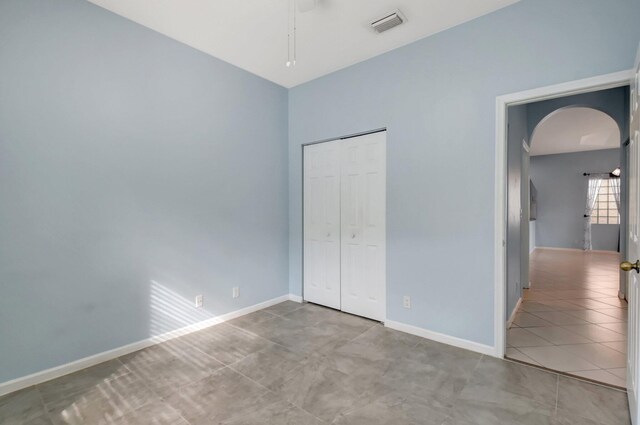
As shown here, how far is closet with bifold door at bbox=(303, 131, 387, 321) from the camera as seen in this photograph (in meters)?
3.36

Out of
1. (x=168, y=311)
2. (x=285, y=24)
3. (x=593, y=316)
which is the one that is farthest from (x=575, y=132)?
(x=168, y=311)

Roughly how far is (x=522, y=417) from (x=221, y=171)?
3327 mm

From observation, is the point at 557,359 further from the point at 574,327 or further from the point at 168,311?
the point at 168,311

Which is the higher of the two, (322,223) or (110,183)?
(110,183)

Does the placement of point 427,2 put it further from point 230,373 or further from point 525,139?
point 230,373

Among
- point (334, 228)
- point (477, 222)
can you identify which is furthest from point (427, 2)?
point (334, 228)

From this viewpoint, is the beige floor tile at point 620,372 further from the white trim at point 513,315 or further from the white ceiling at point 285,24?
the white ceiling at point 285,24

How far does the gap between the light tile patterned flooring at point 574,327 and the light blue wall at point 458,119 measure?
0.58 m

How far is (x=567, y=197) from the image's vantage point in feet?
30.0

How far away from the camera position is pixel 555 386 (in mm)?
2117

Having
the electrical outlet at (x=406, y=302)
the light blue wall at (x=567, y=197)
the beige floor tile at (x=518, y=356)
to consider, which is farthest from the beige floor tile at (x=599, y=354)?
the light blue wall at (x=567, y=197)

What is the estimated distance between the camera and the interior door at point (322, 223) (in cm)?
376

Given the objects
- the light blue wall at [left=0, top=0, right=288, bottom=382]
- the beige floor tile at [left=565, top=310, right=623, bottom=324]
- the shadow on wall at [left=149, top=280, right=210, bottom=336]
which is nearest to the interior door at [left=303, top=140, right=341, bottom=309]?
the light blue wall at [left=0, top=0, right=288, bottom=382]

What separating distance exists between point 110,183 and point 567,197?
37.9 ft
